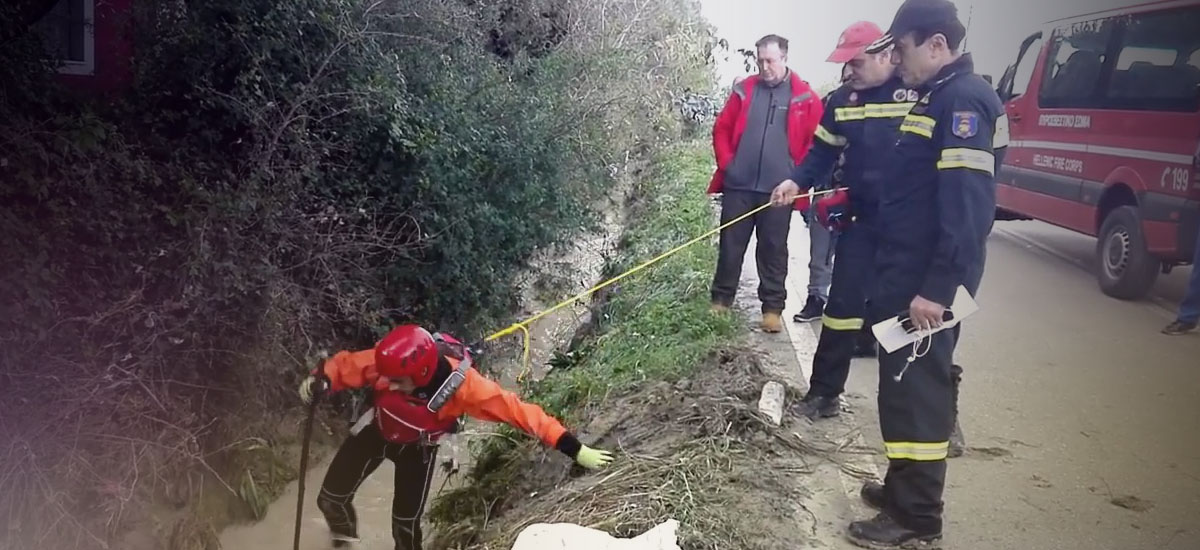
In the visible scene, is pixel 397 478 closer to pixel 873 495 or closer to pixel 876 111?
pixel 873 495

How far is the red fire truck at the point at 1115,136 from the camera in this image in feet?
9.84

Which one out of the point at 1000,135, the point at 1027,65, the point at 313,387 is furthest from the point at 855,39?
the point at 313,387

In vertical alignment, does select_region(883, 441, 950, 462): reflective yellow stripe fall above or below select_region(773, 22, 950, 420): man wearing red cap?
below

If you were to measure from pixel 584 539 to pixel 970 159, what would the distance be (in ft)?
5.54

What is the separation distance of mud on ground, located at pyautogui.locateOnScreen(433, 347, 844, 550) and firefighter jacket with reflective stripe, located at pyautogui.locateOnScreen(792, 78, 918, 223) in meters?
1.02

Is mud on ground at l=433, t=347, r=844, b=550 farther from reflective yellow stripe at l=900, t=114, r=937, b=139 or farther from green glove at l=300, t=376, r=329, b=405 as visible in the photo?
reflective yellow stripe at l=900, t=114, r=937, b=139

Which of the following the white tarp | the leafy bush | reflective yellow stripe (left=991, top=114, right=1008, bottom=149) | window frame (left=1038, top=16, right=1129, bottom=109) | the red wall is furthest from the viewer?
the red wall

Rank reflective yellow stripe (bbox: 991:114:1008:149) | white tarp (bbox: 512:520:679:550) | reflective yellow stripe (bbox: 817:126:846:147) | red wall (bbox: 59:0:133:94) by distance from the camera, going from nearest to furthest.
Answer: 1. reflective yellow stripe (bbox: 991:114:1008:149)
2. white tarp (bbox: 512:520:679:550)
3. reflective yellow stripe (bbox: 817:126:846:147)
4. red wall (bbox: 59:0:133:94)

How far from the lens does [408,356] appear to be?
3811mm

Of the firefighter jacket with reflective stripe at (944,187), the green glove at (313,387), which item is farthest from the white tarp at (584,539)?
the green glove at (313,387)

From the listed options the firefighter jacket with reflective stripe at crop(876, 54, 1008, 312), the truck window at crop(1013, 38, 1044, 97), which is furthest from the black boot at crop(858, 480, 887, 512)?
the truck window at crop(1013, 38, 1044, 97)

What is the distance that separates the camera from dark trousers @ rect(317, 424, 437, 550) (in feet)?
14.8

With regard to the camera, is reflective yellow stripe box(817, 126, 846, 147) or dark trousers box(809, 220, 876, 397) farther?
reflective yellow stripe box(817, 126, 846, 147)

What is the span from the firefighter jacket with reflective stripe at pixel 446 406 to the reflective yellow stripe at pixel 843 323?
1.23m
